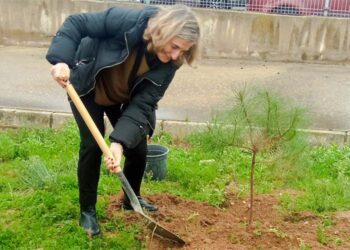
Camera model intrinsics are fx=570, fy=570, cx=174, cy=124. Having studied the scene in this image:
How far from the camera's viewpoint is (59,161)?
4961mm

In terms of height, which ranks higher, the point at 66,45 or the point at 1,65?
the point at 66,45

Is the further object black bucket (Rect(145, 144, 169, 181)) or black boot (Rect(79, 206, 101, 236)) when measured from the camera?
black bucket (Rect(145, 144, 169, 181))

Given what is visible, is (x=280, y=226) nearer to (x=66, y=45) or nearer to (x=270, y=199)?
(x=270, y=199)

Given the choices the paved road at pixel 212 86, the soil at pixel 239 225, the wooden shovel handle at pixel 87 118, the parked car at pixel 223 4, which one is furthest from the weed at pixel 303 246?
the parked car at pixel 223 4

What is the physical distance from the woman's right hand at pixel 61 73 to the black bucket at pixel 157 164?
1.59 metres

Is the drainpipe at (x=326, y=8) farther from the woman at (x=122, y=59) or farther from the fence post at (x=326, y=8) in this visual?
the woman at (x=122, y=59)

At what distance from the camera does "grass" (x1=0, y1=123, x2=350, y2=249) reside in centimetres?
377

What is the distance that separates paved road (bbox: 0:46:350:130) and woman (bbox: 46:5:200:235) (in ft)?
7.86

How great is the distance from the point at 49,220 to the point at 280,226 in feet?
5.27

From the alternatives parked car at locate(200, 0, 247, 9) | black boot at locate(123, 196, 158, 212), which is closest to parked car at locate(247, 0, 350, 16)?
parked car at locate(200, 0, 247, 9)

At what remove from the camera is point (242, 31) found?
9469 mm

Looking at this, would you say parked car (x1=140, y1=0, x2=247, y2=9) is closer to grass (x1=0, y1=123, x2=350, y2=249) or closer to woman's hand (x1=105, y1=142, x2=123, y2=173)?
grass (x1=0, y1=123, x2=350, y2=249)

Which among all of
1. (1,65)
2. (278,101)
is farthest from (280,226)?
(1,65)

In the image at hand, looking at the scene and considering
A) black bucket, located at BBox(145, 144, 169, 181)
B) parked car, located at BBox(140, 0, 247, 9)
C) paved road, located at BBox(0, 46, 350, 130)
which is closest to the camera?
black bucket, located at BBox(145, 144, 169, 181)
